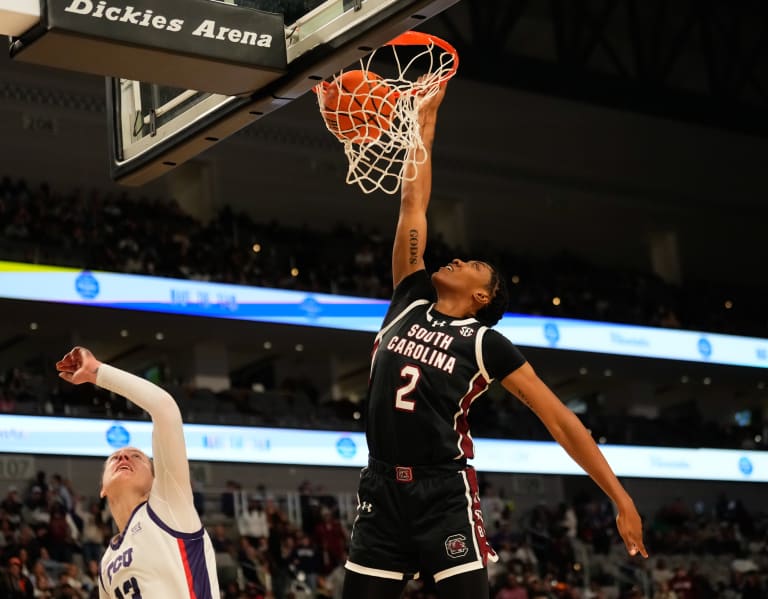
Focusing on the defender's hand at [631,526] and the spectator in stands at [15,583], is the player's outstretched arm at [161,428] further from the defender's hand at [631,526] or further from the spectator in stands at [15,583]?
the spectator in stands at [15,583]

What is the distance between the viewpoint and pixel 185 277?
21.3 metres

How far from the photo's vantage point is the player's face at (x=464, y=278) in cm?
490

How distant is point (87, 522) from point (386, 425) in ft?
43.0

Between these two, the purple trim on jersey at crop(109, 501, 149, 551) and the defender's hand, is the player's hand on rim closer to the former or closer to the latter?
the purple trim on jersey at crop(109, 501, 149, 551)

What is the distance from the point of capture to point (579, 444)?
449 cm

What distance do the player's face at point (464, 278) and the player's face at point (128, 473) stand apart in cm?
132

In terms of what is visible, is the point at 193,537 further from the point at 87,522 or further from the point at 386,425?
the point at 87,522

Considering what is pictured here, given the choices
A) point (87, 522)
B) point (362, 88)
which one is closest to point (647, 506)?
point (87, 522)

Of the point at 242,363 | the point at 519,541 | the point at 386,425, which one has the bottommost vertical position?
the point at 519,541

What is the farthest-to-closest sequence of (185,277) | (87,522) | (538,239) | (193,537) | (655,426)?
(538,239)
(655,426)
(185,277)
(87,522)
(193,537)

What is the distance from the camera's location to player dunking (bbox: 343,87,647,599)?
448 cm

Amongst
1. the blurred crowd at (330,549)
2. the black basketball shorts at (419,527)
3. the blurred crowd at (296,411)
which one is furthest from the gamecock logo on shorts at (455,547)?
the blurred crowd at (296,411)

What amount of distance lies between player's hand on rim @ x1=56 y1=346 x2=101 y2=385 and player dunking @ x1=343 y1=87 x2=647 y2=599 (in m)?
1.03

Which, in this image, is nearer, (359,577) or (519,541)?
(359,577)
